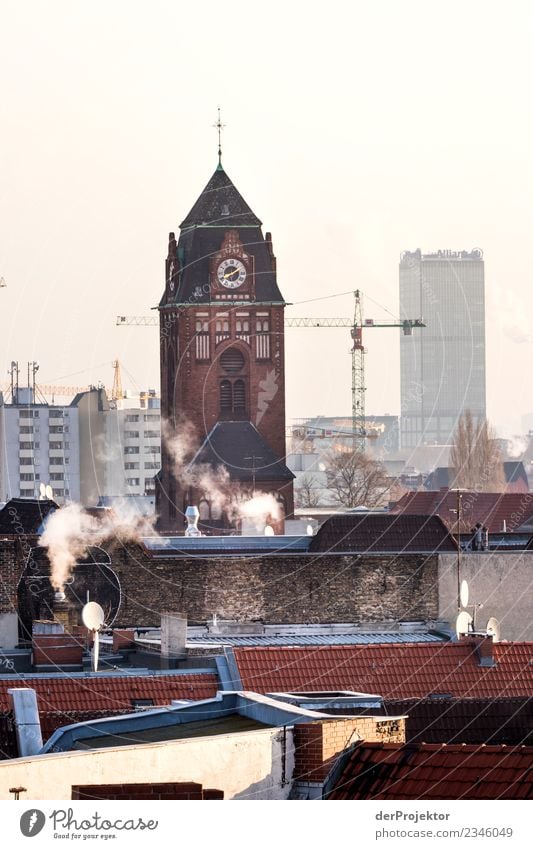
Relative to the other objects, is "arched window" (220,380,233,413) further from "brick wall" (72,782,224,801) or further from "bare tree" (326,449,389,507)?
"brick wall" (72,782,224,801)

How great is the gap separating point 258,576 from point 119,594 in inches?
135

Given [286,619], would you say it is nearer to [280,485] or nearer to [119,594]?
[119,594]

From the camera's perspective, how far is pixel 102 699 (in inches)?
1204

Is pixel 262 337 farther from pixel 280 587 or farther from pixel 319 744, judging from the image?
pixel 319 744

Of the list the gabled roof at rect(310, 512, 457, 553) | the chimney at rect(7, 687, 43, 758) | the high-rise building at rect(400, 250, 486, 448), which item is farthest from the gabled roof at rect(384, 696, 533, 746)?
the high-rise building at rect(400, 250, 486, 448)

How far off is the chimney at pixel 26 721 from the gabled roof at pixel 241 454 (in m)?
59.4

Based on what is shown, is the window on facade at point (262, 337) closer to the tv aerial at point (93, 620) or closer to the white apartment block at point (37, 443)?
the tv aerial at point (93, 620)

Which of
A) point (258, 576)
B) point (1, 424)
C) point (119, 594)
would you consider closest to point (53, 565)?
point (119, 594)

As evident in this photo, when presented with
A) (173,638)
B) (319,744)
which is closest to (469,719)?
(173,638)

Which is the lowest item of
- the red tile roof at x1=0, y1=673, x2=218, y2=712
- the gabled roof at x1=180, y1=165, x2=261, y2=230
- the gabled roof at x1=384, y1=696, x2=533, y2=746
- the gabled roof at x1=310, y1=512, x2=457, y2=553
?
the gabled roof at x1=384, y1=696, x2=533, y2=746

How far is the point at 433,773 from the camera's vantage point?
70.0ft

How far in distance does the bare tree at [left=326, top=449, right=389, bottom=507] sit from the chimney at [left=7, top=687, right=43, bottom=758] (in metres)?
83.8

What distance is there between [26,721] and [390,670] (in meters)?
7.55

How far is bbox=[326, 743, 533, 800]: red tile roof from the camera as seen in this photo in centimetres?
2081
